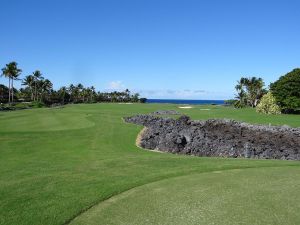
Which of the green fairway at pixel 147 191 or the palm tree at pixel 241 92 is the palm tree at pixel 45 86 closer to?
the palm tree at pixel 241 92

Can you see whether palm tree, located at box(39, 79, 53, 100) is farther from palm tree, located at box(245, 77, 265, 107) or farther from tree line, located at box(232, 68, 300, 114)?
tree line, located at box(232, 68, 300, 114)

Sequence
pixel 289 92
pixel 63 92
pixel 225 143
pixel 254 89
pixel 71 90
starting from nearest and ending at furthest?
pixel 225 143 → pixel 289 92 → pixel 254 89 → pixel 63 92 → pixel 71 90

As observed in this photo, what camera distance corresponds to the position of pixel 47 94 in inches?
5536

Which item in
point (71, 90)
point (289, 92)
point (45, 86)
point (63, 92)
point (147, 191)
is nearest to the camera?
point (147, 191)

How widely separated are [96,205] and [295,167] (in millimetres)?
8004

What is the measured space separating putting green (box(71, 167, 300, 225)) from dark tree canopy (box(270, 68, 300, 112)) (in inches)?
1948

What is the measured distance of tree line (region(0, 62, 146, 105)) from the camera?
108m

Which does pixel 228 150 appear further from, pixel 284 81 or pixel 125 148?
pixel 284 81

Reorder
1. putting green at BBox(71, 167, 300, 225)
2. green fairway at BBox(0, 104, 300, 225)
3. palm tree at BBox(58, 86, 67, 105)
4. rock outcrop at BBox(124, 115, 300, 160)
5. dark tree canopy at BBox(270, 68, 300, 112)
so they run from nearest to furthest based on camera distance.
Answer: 1. putting green at BBox(71, 167, 300, 225)
2. green fairway at BBox(0, 104, 300, 225)
3. rock outcrop at BBox(124, 115, 300, 160)
4. dark tree canopy at BBox(270, 68, 300, 112)
5. palm tree at BBox(58, 86, 67, 105)

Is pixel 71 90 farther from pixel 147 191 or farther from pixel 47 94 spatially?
pixel 147 191

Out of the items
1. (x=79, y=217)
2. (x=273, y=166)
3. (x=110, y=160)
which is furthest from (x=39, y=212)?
(x=273, y=166)

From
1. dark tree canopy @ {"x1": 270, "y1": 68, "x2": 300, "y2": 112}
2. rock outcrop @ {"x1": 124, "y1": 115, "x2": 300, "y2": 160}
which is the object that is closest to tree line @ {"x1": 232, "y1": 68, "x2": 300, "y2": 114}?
dark tree canopy @ {"x1": 270, "y1": 68, "x2": 300, "y2": 112}

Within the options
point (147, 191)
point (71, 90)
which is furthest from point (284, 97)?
point (71, 90)

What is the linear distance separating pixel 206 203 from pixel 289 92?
55264 mm
